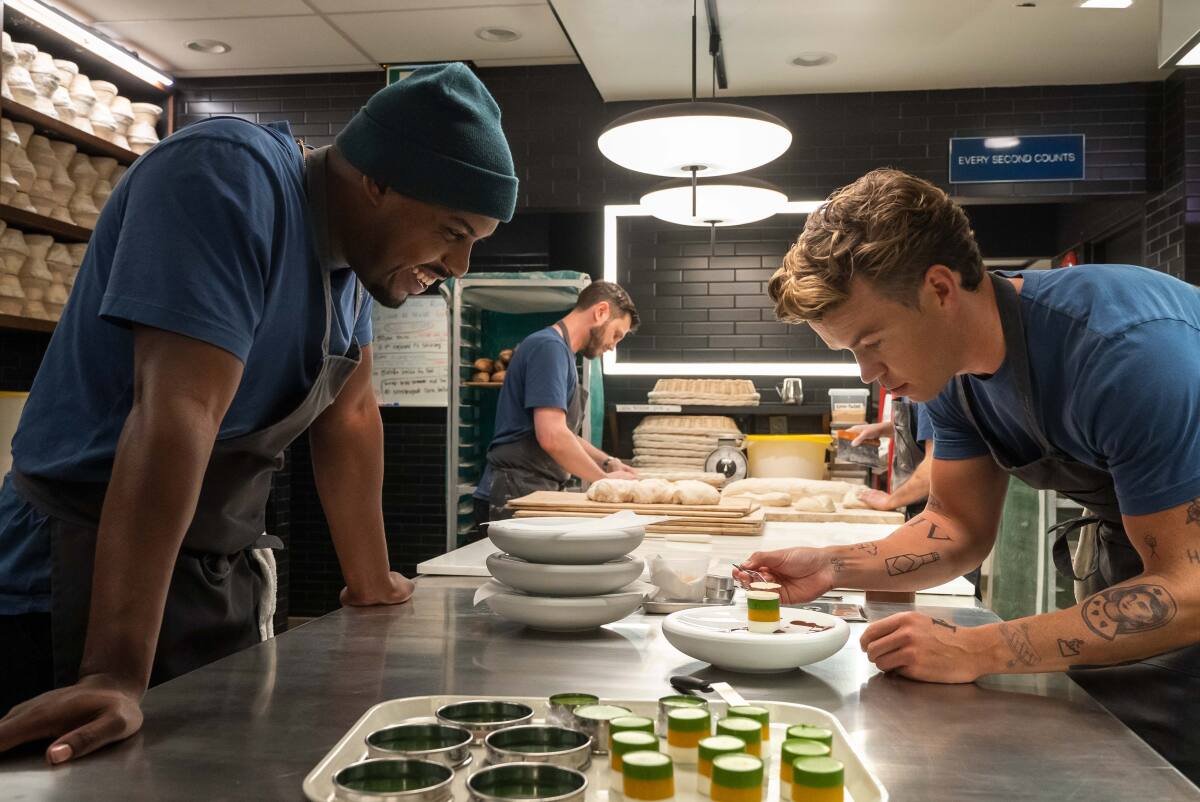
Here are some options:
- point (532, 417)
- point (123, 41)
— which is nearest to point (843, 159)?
point (532, 417)

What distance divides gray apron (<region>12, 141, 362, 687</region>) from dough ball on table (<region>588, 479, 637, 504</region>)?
1.46m

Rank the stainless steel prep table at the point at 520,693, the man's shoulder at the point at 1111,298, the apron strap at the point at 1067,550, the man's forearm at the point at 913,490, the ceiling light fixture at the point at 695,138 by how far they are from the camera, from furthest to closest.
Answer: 1. the man's forearm at the point at 913,490
2. the ceiling light fixture at the point at 695,138
3. the apron strap at the point at 1067,550
4. the man's shoulder at the point at 1111,298
5. the stainless steel prep table at the point at 520,693

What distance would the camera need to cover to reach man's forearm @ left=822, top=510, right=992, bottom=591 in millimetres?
1765

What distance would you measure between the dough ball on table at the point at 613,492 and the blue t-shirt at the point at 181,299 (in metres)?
1.57

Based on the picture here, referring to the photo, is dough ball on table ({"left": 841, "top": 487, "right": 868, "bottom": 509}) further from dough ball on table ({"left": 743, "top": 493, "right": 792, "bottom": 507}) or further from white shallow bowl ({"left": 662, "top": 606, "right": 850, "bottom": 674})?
white shallow bowl ({"left": 662, "top": 606, "right": 850, "bottom": 674})

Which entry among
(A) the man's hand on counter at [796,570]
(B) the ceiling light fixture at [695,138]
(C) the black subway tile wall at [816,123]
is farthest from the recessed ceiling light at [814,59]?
(A) the man's hand on counter at [796,570]

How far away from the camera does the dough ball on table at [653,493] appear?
2.89 m

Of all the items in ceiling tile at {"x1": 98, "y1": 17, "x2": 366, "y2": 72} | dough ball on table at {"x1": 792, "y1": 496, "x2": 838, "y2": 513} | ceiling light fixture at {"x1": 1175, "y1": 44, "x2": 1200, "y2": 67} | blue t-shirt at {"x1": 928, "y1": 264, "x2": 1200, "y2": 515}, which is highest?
ceiling tile at {"x1": 98, "y1": 17, "x2": 366, "y2": 72}

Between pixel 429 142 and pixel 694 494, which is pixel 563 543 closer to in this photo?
pixel 429 142

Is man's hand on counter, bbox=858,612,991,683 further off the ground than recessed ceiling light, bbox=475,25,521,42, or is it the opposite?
recessed ceiling light, bbox=475,25,521,42

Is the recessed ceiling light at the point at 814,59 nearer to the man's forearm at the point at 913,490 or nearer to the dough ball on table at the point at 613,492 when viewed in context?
the man's forearm at the point at 913,490

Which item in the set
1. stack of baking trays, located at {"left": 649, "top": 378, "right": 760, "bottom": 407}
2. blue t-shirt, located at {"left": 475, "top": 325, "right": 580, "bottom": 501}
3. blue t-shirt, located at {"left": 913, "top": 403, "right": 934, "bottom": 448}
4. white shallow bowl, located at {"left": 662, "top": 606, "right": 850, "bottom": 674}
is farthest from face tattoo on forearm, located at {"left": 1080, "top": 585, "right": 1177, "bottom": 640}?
stack of baking trays, located at {"left": 649, "top": 378, "right": 760, "bottom": 407}

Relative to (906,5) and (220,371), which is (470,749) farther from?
(906,5)

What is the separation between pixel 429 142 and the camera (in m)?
1.40
